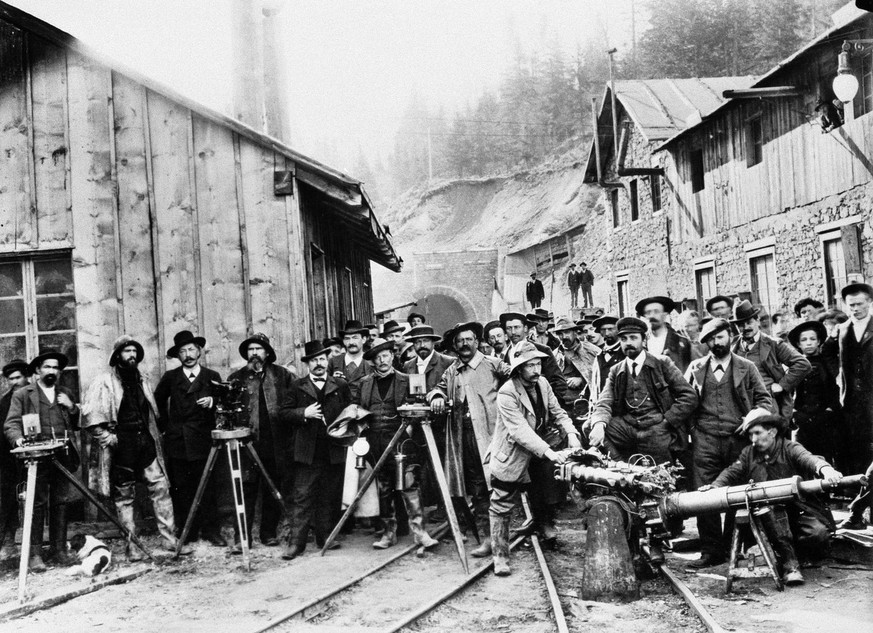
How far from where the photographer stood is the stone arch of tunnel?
4725 cm

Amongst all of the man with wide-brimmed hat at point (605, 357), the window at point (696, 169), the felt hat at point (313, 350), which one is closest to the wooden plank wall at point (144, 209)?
the felt hat at point (313, 350)

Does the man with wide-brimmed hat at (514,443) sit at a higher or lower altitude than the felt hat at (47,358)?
lower

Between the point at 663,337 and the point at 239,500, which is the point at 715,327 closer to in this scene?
the point at 663,337

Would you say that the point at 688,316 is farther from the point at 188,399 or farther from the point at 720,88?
the point at 720,88

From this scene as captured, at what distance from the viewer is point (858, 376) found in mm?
7441

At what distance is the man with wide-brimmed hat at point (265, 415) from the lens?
8.16 meters

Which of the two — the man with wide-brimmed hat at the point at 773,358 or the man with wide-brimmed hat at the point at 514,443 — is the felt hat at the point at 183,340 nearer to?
the man with wide-brimmed hat at the point at 514,443

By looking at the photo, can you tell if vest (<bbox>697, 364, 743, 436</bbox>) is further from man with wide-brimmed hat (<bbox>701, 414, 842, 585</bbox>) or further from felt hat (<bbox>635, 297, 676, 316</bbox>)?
felt hat (<bbox>635, 297, 676, 316</bbox>)

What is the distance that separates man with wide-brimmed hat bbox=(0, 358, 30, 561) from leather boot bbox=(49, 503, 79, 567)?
424mm

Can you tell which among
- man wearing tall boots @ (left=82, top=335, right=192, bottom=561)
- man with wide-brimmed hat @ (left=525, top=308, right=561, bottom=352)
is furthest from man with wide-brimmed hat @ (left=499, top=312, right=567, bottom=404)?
man wearing tall boots @ (left=82, top=335, right=192, bottom=561)

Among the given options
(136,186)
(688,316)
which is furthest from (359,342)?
(688,316)

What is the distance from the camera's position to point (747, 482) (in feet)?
21.2

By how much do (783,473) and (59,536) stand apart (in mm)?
6668

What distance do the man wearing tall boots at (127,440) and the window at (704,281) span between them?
1523cm
